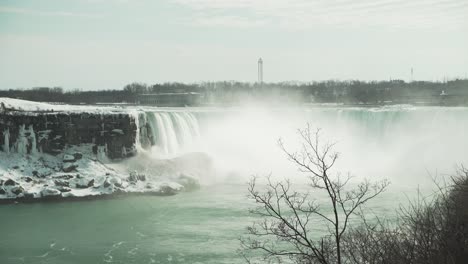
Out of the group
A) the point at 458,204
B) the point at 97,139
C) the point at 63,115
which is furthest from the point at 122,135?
the point at 458,204

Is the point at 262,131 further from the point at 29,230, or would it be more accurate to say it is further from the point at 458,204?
the point at 458,204

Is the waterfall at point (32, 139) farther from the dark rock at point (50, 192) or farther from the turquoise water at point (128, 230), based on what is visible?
the turquoise water at point (128, 230)

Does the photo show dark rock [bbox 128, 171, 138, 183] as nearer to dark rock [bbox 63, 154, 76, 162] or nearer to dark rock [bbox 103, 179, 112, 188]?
dark rock [bbox 103, 179, 112, 188]

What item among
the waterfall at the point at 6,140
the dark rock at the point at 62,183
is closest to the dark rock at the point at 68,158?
the dark rock at the point at 62,183

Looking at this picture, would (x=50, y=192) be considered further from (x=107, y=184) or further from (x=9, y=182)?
(x=107, y=184)

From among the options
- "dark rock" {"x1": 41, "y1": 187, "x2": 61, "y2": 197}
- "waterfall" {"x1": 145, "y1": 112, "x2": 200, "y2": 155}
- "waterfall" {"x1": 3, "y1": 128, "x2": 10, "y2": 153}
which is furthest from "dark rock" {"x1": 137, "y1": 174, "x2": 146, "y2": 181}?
"waterfall" {"x1": 3, "y1": 128, "x2": 10, "y2": 153}

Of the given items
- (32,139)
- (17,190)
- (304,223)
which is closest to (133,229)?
(304,223)
